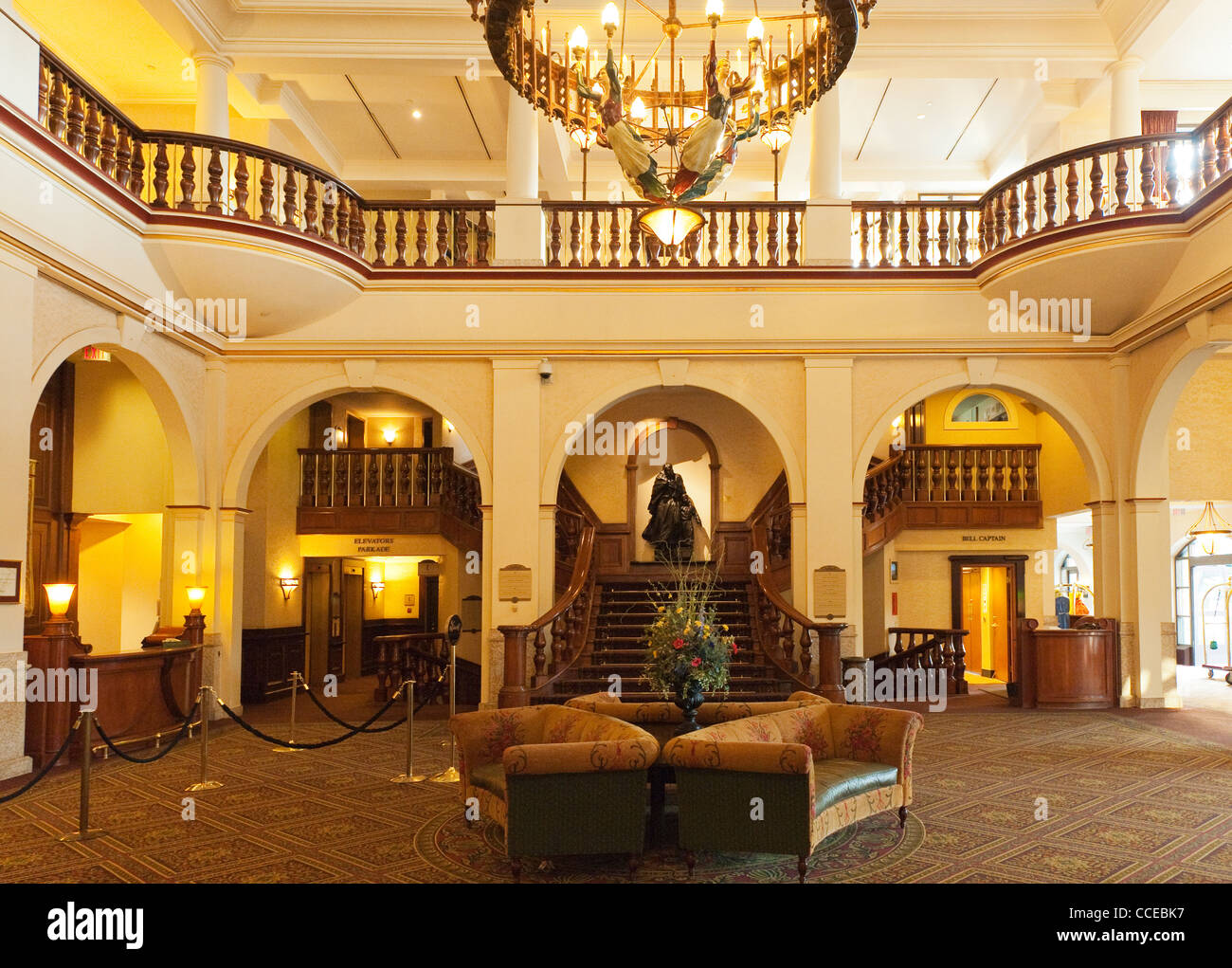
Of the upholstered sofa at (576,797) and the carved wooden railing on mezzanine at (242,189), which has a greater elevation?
the carved wooden railing on mezzanine at (242,189)

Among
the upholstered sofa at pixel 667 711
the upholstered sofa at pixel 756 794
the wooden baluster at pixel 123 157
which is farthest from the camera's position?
the wooden baluster at pixel 123 157

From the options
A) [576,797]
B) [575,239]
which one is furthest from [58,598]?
[575,239]

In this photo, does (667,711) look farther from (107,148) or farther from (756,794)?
(107,148)

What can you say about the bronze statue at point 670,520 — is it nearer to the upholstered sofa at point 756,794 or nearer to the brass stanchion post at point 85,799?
the upholstered sofa at point 756,794

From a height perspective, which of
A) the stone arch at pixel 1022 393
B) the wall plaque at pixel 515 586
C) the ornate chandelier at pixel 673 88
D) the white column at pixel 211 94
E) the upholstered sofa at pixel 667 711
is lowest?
the upholstered sofa at pixel 667 711

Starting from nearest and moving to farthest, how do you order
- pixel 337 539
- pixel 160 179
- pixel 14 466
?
pixel 14 466 → pixel 160 179 → pixel 337 539

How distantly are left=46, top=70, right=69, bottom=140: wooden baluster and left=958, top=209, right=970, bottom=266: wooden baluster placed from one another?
28.6ft

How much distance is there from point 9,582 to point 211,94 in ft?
19.8

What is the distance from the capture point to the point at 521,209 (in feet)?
36.2

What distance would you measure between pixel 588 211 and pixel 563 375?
6.16 feet

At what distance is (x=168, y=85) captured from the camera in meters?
12.2

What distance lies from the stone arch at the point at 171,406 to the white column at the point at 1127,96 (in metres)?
10.4

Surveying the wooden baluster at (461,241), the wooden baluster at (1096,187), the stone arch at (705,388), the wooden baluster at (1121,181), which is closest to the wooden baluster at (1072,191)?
the wooden baluster at (1096,187)

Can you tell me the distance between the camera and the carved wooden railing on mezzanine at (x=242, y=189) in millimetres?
8055
